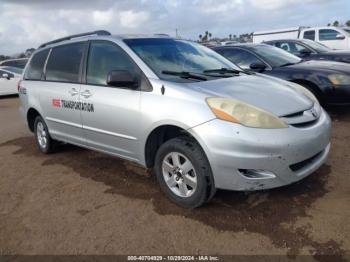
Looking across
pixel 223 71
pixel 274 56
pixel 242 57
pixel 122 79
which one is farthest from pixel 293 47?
pixel 122 79

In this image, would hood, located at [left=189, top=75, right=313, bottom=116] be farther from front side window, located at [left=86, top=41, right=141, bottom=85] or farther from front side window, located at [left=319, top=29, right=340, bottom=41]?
front side window, located at [left=319, top=29, right=340, bottom=41]

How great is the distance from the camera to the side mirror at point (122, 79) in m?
3.90

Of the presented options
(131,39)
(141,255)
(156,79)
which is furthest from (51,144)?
(141,255)

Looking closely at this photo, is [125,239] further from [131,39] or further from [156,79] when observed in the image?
[131,39]

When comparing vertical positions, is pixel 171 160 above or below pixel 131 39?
below

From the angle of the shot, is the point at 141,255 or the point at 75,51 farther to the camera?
the point at 75,51

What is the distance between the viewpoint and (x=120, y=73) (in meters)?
3.91

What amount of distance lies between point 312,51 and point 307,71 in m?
3.82

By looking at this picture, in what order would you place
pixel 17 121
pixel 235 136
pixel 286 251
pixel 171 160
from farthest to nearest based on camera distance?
pixel 17 121, pixel 171 160, pixel 235 136, pixel 286 251

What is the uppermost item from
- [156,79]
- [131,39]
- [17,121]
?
[131,39]

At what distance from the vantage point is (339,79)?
6.68m

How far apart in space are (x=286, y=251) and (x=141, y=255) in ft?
3.70

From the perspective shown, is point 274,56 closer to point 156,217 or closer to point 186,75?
point 186,75

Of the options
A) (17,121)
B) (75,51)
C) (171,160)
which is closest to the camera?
(171,160)
